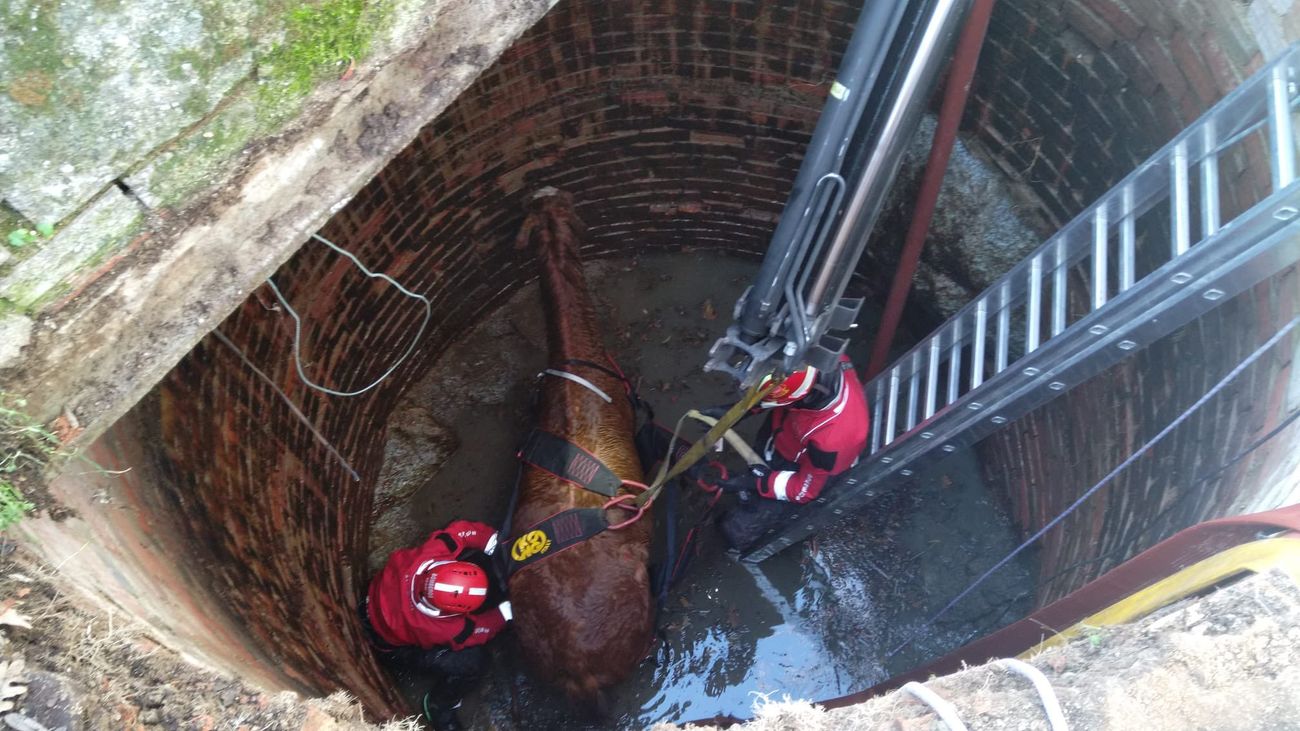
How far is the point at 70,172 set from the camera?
162cm

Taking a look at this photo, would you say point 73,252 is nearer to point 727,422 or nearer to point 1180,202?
point 727,422

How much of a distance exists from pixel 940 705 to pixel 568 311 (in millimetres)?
3354

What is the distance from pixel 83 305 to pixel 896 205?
3.73 metres

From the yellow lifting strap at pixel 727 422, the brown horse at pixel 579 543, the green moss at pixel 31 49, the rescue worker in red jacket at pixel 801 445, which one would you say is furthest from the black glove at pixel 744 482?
the green moss at pixel 31 49

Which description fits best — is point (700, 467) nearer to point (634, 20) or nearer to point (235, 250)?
point (634, 20)

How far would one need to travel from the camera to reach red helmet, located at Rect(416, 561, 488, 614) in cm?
380

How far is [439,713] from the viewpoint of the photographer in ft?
13.4

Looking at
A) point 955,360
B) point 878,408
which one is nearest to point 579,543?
point 878,408

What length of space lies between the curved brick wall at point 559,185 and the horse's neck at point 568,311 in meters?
0.34

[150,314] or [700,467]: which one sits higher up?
[150,314]

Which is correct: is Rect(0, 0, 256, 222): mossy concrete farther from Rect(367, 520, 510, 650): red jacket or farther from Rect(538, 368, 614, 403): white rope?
Rect(538, 368, 614, 403): white rope

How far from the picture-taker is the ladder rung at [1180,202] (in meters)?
2.39

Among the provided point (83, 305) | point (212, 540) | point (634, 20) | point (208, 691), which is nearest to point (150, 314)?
point (83, 305)

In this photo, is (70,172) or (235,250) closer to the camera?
(70,172)
